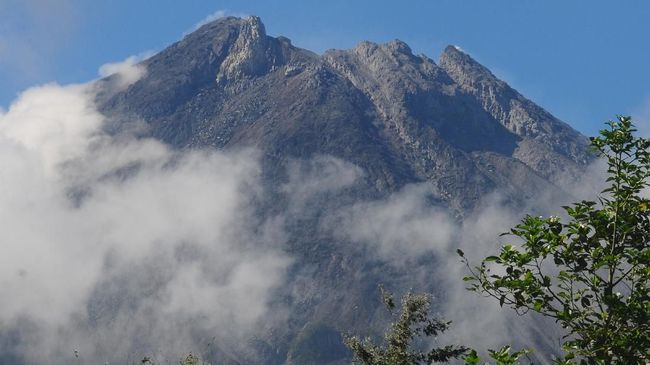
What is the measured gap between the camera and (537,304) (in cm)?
1828

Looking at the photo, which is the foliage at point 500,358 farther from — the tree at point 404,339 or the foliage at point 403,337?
the foliage at point 403,337

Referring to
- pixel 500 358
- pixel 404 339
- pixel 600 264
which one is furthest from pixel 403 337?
pixel 500 358

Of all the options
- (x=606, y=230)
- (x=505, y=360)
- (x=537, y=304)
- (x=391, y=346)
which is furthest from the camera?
(x=391, y=346)

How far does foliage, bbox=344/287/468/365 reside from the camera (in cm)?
5112

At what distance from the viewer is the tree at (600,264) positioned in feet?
60.2

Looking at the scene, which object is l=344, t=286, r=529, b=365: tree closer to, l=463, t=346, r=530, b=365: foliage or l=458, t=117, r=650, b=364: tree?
l=458, t=117, r=650, b=364: tree

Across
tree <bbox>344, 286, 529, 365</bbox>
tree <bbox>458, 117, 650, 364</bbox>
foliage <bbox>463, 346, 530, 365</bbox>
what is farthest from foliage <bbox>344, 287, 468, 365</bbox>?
foliage <bbox>463, 346, 530, 365</bbox>

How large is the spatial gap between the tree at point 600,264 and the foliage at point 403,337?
104ft

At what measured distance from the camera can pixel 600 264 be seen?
18531mm

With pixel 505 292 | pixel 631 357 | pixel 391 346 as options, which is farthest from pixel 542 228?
pixel 391 346

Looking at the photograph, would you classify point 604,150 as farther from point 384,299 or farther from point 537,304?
point 384,299

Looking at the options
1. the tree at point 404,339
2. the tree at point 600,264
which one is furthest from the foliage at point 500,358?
the tree at point 404,339

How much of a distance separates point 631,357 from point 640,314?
3.39ft

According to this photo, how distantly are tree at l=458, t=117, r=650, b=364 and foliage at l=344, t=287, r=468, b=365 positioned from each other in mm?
31656
